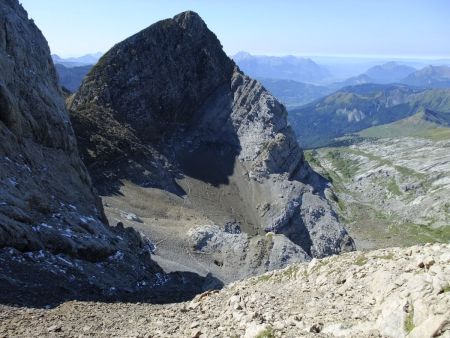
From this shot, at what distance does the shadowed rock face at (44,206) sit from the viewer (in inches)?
1356

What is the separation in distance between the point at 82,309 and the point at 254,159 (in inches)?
4424

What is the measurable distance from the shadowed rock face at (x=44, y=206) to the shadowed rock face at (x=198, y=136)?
40387 mm

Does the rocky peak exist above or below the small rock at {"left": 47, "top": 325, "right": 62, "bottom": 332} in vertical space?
above

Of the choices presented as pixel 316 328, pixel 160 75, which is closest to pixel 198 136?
pixel 160 75

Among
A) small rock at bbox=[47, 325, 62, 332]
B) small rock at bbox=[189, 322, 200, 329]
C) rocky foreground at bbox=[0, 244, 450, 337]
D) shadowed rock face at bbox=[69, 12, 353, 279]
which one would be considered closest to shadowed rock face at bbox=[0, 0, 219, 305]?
rocky foreground at bbox=[0, 244, 450, 337]

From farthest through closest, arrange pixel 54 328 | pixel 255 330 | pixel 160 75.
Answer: pixel 160 75
pixel 54 328
pixel 255 330

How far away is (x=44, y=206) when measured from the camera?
44.0 metres

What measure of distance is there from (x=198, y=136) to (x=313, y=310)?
4888 inches

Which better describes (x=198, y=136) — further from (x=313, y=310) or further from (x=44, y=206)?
(x=313, y=310)

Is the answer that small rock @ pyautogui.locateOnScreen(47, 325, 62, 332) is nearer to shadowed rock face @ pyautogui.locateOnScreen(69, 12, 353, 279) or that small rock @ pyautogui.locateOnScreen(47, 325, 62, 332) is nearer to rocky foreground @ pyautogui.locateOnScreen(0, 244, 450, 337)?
rocky foreground @ pyautogui.locateOnScreen(0, 244, 450, 337)

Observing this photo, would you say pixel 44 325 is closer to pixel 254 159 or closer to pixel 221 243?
pixel 221 243

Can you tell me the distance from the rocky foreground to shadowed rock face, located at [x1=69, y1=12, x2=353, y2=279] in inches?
2949

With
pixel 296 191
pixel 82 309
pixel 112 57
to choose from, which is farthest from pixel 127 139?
pixel 82 309

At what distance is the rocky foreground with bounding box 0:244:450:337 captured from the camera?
18.7m
